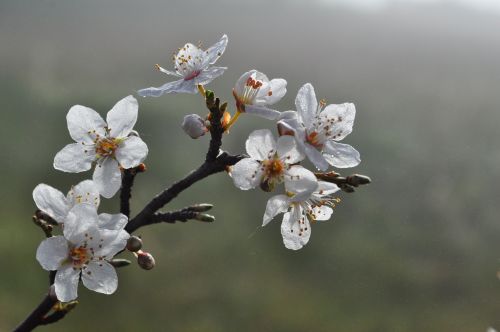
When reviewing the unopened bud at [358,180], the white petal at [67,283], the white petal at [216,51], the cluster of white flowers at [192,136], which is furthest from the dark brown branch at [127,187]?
the unopened bud at [358,180]

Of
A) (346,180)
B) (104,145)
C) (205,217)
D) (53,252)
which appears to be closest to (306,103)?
(346,180)

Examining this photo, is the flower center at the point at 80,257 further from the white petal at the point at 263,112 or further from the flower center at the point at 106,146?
the white petal at the point at 263,112

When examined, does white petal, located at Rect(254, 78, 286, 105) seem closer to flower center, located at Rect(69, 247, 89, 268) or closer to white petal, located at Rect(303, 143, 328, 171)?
white petal, located at Rect(303, 143, 328, 171)

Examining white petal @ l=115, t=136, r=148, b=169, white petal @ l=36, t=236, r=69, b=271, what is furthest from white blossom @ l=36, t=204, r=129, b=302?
white petal @ l=115, t=136, r=148, b=169

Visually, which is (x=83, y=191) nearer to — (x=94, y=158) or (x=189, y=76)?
(x=94, y=158)

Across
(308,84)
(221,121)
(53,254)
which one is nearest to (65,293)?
(53,254)

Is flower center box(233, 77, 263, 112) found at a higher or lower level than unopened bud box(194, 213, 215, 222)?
higher

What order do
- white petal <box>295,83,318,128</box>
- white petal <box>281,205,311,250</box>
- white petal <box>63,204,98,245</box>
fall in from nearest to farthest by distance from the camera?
white petal <box>63,204,98,245</box> → white petal <box>295,83,318,128</box> → white petal <box>281,205,311,250</box>

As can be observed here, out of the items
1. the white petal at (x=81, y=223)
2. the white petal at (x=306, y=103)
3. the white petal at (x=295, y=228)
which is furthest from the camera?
the white petal at (x=295, y=228)

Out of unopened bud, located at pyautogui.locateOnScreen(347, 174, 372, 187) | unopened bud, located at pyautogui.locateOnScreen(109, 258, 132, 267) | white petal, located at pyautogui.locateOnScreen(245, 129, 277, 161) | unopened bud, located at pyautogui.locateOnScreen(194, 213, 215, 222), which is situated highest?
white petal, located at pyautogui.locateOnScreen(245, 129, 277, 161)
